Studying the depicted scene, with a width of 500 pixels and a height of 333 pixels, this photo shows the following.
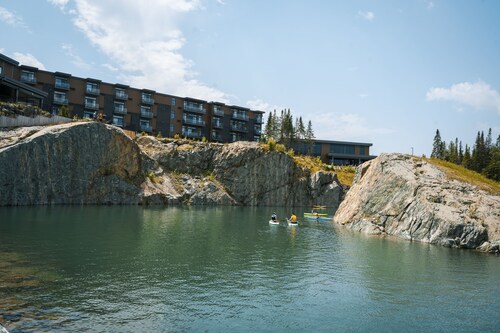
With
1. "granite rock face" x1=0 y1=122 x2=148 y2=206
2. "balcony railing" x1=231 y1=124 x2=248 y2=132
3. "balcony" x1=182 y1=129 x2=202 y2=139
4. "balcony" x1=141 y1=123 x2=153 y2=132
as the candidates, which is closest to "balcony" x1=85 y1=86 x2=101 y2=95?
"balcony" x1=141 y1=123 x2=153 y2=132

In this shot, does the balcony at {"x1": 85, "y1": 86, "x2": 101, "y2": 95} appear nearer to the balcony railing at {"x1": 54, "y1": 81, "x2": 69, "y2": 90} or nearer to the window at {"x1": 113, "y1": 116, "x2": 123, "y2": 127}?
the balcony railing at {"x1": 54, "y1": 81, "x2": 69, "y2": 90}

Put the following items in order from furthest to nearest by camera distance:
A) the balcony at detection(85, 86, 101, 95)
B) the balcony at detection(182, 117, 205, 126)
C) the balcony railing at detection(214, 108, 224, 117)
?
the balcony railing at detection(214, 108, 224, 117) < the balcony at detection(182, 117, 205, 126) < the balcony at detection(85, 86, 101, 95)

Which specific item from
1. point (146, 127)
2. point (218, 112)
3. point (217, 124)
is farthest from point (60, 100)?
point (218, 112)

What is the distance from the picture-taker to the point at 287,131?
531ft

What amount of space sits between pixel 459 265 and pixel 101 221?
47.3 metres

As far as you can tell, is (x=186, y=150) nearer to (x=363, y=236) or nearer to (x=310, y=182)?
(x=310, y=182)

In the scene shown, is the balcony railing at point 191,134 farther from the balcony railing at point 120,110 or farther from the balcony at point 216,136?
the balcony railing at point 120,110

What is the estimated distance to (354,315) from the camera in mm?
24875

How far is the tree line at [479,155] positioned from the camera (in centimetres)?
11338

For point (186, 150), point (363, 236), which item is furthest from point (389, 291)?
point (186, 150)

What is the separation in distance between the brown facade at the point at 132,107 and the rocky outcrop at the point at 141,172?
16780 mm

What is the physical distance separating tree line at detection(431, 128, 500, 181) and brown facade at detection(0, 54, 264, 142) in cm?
7208

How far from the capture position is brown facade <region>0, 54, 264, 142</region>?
11500cm

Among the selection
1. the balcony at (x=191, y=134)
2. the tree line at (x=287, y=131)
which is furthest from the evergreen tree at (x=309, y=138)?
the balcony at (x=191, y=134)
